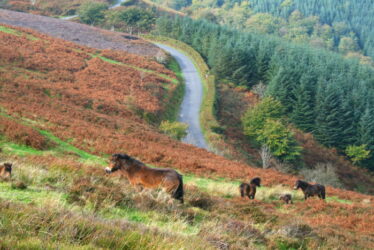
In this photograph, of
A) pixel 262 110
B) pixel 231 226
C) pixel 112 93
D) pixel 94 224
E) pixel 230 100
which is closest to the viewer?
pixel 94 224

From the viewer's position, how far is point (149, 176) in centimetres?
827

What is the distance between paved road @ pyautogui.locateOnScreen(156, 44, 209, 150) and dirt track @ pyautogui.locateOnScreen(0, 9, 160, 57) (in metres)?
6.51

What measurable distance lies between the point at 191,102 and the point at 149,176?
125 ft

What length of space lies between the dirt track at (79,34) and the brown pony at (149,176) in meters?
48.3

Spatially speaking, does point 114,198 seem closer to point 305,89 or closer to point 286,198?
point 286,198

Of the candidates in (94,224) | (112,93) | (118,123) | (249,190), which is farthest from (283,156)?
(94,224)

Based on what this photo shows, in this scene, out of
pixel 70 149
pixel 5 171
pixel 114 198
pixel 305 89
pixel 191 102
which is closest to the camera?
pixel 114 198

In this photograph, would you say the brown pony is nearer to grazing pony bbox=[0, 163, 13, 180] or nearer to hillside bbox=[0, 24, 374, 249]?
Result: hillside bbox=[0, 24, 374, 249]

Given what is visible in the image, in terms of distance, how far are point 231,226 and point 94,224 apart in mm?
2938

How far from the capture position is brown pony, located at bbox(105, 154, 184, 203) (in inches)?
312

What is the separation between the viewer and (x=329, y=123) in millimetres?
53281

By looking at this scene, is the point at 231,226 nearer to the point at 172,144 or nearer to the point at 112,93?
the point at 172,144

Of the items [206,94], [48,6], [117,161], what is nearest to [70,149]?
[117,161]

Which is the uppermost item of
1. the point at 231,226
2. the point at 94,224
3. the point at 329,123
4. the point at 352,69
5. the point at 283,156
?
the point at 352,69
